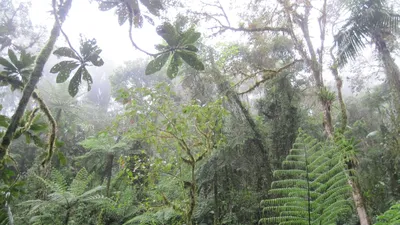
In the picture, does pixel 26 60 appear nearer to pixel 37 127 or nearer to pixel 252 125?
pixel 37 127

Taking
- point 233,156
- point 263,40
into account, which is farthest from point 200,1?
point 233,156

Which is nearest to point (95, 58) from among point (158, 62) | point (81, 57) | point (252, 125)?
point (81, 57)

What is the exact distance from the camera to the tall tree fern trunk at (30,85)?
118 cm

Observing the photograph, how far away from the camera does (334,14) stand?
794cm

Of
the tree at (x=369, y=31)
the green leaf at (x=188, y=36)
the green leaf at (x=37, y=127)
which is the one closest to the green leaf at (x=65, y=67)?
the green leaf at (x=37, y=127)

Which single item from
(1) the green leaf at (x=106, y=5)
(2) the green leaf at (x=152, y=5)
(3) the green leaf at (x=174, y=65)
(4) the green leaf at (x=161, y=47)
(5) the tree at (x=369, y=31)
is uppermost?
(5) the tree at (x=369, y=31)

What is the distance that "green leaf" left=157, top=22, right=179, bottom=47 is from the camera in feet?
5.36

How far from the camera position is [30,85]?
126cm

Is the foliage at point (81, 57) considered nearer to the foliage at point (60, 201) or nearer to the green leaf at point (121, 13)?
the green leaf at point (121, 13)

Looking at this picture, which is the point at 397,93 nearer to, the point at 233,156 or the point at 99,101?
the point at 233,156

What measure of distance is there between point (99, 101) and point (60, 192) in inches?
809

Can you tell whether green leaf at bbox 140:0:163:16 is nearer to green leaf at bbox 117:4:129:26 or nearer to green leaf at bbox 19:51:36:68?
green leaf at bbox 117:4:129:26

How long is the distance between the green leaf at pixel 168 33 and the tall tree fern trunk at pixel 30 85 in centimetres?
54

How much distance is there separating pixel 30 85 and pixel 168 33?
2.73 ft
